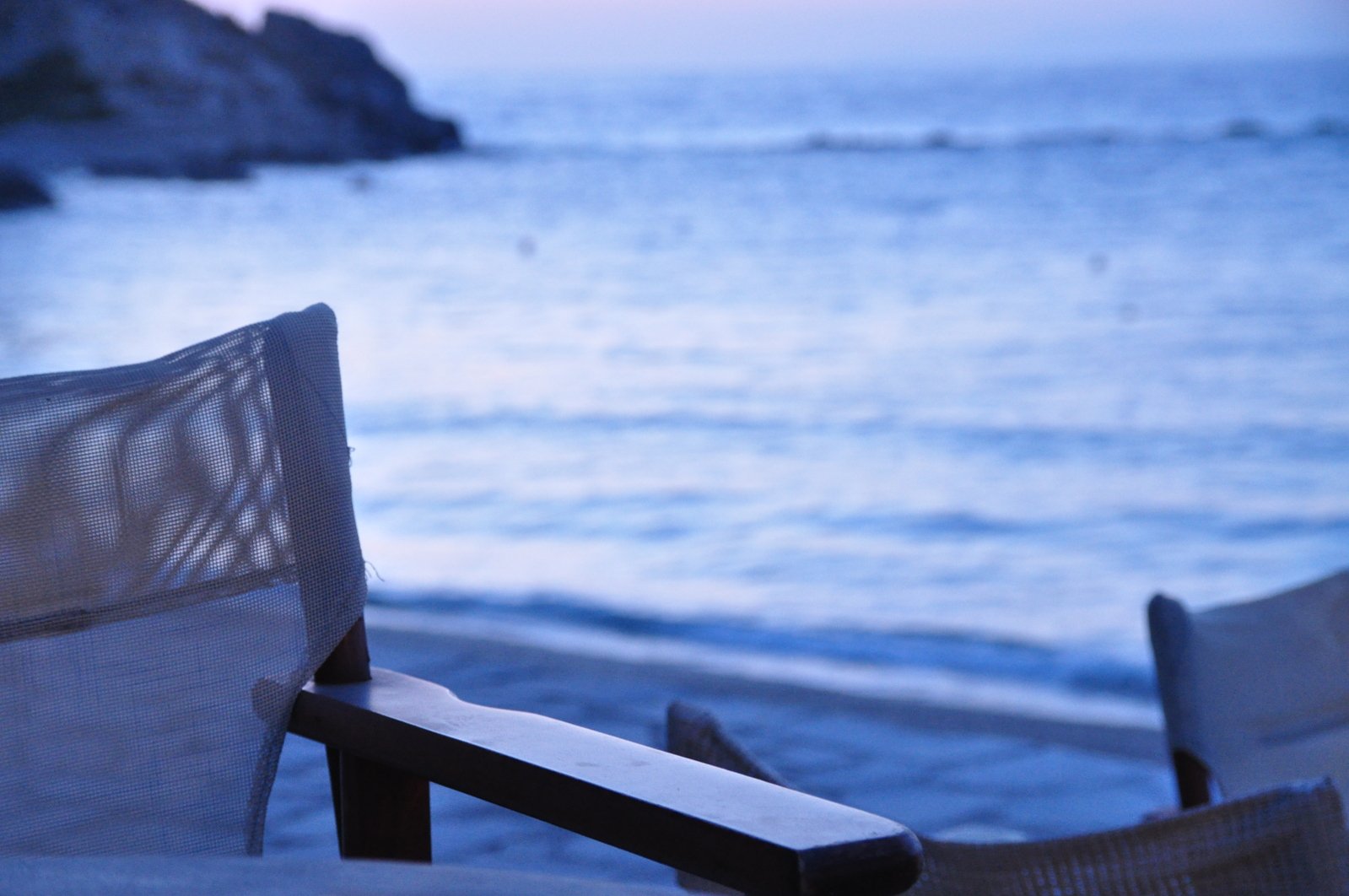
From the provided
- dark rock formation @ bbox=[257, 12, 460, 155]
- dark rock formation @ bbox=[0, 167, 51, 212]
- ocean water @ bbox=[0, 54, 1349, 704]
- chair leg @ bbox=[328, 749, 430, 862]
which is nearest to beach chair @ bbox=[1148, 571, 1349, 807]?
chair leg @ bbox=[328, 749, 430, 862]

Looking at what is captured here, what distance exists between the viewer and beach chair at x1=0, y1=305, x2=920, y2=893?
111 centimetres

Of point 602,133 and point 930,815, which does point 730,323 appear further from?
point 602,133

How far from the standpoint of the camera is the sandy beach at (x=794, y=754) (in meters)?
2.60

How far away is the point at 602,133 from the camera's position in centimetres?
3556

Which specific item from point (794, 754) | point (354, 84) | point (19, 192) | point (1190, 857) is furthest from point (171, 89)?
point (1190, 857)

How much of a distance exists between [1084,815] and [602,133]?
34.0 m

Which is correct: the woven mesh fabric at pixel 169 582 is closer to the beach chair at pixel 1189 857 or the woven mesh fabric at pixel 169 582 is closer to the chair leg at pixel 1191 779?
the beach chair at pixel 1189 857

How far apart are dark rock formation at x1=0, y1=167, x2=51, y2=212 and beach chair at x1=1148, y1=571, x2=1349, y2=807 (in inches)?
554

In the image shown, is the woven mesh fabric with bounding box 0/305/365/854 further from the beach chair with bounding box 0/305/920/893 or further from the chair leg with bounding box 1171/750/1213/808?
the chair leg with bounding box 1171/750/1213/808

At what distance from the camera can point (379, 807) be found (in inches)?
43.8

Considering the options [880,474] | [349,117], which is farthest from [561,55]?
[880,474]

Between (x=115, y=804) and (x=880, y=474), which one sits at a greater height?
(x=880, y=474)

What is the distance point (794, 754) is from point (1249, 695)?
1.53 m

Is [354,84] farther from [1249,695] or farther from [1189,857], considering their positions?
[1189,857]
